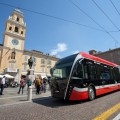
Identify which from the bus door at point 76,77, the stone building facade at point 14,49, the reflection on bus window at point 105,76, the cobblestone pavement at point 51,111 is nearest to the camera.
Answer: the cobblestone pavement at point 51,111

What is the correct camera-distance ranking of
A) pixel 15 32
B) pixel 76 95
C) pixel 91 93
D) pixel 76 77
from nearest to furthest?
pixel 76 95
pixel 76 77
pixel 91 93
pixel 15 32

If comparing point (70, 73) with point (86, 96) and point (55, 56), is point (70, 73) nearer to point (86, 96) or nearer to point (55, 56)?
point (86, 96)

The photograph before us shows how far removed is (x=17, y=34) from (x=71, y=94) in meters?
42.9

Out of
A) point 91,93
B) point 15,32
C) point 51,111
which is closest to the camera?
point 51,111

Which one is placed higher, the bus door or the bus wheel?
the bus door

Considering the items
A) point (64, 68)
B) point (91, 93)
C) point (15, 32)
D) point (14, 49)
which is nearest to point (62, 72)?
point (64, 68)

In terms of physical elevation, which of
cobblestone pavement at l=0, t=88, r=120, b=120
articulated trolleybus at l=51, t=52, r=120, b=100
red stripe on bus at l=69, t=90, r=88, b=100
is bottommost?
cobblestone pavement at l=0, t=88, r=120, b=120

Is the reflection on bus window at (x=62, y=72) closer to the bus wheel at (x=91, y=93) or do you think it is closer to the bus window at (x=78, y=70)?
the bus window at (x=78, y=70)

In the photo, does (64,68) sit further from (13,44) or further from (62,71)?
(13,44)

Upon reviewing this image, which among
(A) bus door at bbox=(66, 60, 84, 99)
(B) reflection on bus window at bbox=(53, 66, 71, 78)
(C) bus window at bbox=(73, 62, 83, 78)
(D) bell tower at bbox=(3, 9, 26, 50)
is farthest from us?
(D) bell tower at bbox=(3, 9, 26, 50)

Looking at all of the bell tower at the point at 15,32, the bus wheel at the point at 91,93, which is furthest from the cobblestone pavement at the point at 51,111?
the bell tower at the point at 15,32

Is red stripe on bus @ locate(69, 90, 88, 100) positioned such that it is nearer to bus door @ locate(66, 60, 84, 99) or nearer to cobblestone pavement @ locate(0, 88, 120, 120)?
bus door @ locate(66, 60, 84, 99)

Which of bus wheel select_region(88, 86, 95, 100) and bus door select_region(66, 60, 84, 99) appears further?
bus wheel select_region(88, 86, 95, 100)

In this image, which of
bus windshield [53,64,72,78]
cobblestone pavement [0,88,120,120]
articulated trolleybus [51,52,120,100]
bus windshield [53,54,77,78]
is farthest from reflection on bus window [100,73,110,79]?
cobblestone pavement [0,88,120,120]
